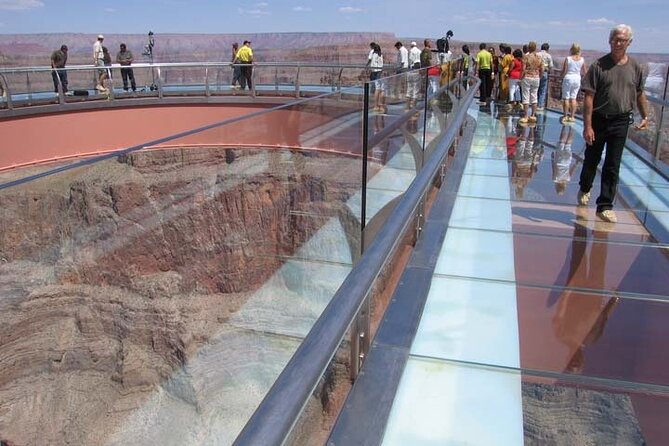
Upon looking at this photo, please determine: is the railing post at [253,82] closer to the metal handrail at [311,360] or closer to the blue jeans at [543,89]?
the blue jeans at [543,89]

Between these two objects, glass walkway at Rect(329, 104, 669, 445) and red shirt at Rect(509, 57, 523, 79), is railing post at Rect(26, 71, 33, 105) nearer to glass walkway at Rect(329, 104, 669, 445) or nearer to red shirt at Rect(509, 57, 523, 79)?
red shirt at Rect(509, 57, 523, 79)

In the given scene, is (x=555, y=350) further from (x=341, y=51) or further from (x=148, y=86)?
(x=341, y=51)

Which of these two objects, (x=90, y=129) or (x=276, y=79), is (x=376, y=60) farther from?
(x=90, y=129)

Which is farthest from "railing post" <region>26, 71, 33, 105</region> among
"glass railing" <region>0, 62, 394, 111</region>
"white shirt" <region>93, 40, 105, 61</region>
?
"white shirt" <region>93, 40, 105, 61</region>

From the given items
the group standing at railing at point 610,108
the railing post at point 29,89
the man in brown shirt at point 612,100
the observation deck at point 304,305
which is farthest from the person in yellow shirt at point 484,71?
the railing post at point 29,89

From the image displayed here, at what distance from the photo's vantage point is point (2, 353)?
6.41 feet

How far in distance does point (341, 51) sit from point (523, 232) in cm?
3012

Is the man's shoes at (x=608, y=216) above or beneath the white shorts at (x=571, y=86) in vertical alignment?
beneath

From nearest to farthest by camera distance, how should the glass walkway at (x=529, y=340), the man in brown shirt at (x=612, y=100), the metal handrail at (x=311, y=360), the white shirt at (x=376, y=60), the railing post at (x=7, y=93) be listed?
the metal handrail at (x=311, y=360) → the glass walkway at (x=529, y=340) → the man in brown shirt at (x=612, y=100) → the railing post at (x=7, y=93) → the white shirt at (x=376, y=60)

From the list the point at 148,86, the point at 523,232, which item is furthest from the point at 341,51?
the point at 523,232

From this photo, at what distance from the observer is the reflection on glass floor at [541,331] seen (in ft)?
8.25

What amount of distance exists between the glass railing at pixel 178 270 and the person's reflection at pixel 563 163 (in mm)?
3653

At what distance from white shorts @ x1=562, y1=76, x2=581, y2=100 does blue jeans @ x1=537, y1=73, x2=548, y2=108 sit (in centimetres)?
205

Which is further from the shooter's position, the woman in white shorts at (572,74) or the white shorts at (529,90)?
the white shorts at (529,90)
